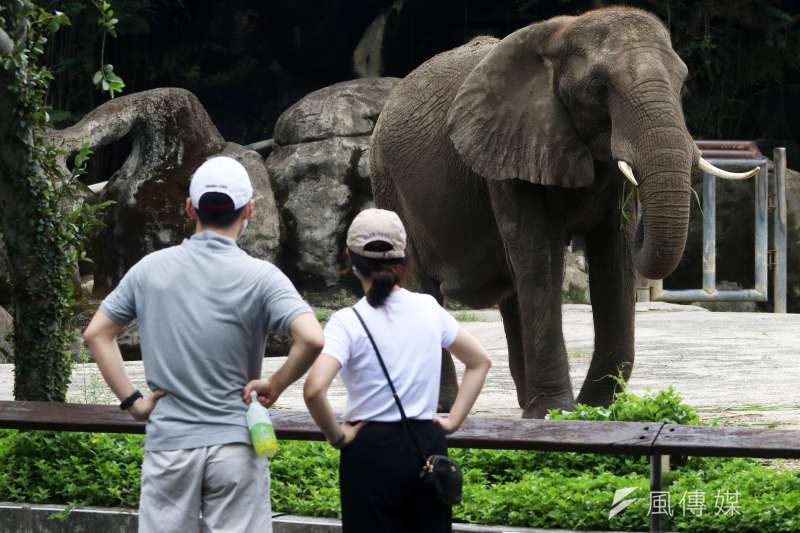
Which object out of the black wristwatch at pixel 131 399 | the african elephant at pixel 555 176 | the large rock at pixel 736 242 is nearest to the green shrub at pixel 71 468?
the african elephant at pixel 555 176

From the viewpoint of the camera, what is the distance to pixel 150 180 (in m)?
17.7

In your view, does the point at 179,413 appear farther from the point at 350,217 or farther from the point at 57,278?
the point at 350,217

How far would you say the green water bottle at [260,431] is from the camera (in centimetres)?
456

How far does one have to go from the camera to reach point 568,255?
21.0 m

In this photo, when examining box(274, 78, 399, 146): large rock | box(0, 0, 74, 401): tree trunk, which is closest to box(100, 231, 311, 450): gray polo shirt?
box(0, 0, 74, 401): tree trunk

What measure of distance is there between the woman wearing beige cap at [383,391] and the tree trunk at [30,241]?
3.58 m

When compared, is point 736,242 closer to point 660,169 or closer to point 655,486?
point 660,169

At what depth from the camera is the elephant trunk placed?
306 inches

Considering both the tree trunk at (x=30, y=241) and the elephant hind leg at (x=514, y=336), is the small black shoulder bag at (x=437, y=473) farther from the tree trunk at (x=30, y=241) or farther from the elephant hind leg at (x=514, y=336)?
the elephant hind leg at (x=514, y=336)

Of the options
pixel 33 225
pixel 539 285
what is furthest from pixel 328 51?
pixel 33 225

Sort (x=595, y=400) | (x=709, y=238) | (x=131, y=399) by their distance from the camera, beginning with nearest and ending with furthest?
(x=131, y=399) < (x=595, y=400) < (x=709, y=238)

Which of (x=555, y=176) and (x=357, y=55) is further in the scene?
(x=357, y=55)

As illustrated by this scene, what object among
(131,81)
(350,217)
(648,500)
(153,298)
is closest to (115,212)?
(350,217)

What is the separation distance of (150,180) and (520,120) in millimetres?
9403
